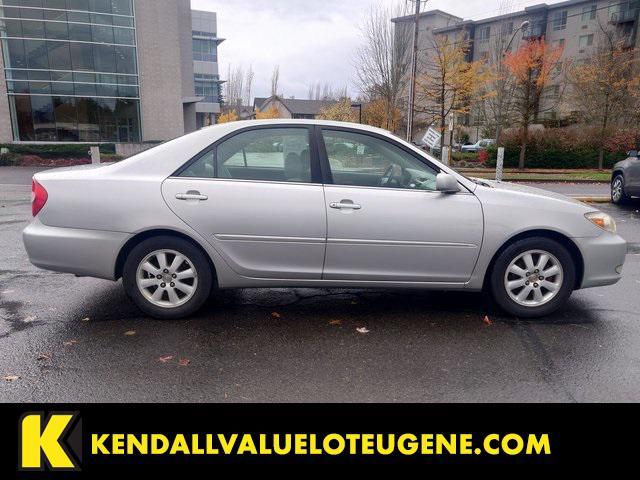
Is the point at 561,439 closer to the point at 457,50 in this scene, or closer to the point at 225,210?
the point at 225,210

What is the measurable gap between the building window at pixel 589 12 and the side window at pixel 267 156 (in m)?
55.8

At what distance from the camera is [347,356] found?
3.56 m

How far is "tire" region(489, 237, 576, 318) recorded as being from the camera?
4148mm

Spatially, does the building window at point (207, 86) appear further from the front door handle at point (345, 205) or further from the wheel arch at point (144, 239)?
the front door handle at point (345, 205)

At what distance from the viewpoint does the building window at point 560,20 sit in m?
51.4

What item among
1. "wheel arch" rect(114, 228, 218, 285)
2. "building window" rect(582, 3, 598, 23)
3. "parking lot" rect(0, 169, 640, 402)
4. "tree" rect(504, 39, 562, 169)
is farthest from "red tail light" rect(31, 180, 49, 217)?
"building window" rect(582, 3, 598, 23)

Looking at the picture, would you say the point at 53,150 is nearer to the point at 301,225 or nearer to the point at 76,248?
the point at 76,248

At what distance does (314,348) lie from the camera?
3.69 meters

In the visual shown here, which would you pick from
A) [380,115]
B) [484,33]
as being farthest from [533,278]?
[484,33]

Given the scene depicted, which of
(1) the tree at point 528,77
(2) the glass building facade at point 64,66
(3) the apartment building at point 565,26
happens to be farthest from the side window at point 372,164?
(3) the apartment building at point 565,26

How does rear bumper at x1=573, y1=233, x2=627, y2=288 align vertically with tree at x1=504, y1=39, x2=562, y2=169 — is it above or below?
below

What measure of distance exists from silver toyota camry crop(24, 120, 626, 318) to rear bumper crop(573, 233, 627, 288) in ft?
0.04

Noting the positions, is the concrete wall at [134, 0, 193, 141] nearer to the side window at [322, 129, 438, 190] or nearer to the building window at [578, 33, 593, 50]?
the side window at [322, 129, 438, 190]

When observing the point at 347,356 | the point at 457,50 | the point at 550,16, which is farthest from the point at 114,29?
the point at 550,16
